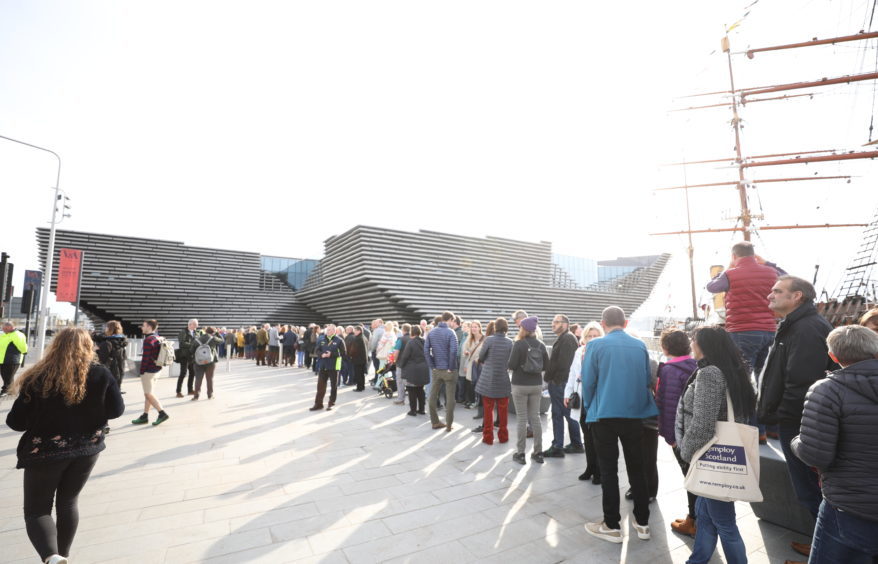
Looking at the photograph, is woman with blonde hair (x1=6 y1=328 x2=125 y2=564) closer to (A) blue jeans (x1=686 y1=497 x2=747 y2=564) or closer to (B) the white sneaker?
(B) the white sneaker

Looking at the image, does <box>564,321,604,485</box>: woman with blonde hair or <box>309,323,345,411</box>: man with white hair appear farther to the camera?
<box>309,323,345,411</box>: man with white hair

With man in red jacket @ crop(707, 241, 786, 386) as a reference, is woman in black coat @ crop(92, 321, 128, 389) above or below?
below

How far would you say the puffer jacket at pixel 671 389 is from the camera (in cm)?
303

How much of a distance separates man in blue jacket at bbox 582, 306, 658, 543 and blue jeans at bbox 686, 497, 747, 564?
518mm

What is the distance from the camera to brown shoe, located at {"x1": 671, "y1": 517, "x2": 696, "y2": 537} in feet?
9.52

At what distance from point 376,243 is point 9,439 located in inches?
837

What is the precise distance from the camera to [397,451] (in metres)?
4.88

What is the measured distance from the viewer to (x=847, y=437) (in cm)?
170

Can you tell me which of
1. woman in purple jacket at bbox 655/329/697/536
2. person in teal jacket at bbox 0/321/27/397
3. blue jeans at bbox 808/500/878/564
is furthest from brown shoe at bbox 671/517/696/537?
person in teal jacket at bbox 0/321/27/397

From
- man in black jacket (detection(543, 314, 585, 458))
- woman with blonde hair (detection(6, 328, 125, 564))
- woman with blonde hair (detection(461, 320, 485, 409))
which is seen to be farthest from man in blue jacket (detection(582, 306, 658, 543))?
woman with blonde hair (detection(461, 320, 485, 409))

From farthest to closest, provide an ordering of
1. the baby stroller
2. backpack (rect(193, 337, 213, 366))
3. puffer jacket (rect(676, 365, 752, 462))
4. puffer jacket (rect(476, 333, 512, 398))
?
the baby stroller, backpack (rect(193, 337, 213, 366)), puffer jacket (rect(476, 333, 512, 398)), puffer jacket (rect(676, 365, 752, 462))

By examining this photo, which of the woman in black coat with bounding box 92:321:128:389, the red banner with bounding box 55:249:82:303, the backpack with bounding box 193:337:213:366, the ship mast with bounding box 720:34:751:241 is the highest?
the ship mast with bounding box 720:34:751:241

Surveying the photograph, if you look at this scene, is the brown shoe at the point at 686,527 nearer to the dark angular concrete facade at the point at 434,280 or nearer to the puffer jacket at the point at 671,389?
the puffer jacket at the point at 671,389

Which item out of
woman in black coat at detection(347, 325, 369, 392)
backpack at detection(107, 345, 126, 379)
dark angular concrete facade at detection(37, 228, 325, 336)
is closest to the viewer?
backpack at detection(107, 345, 126, 379)
